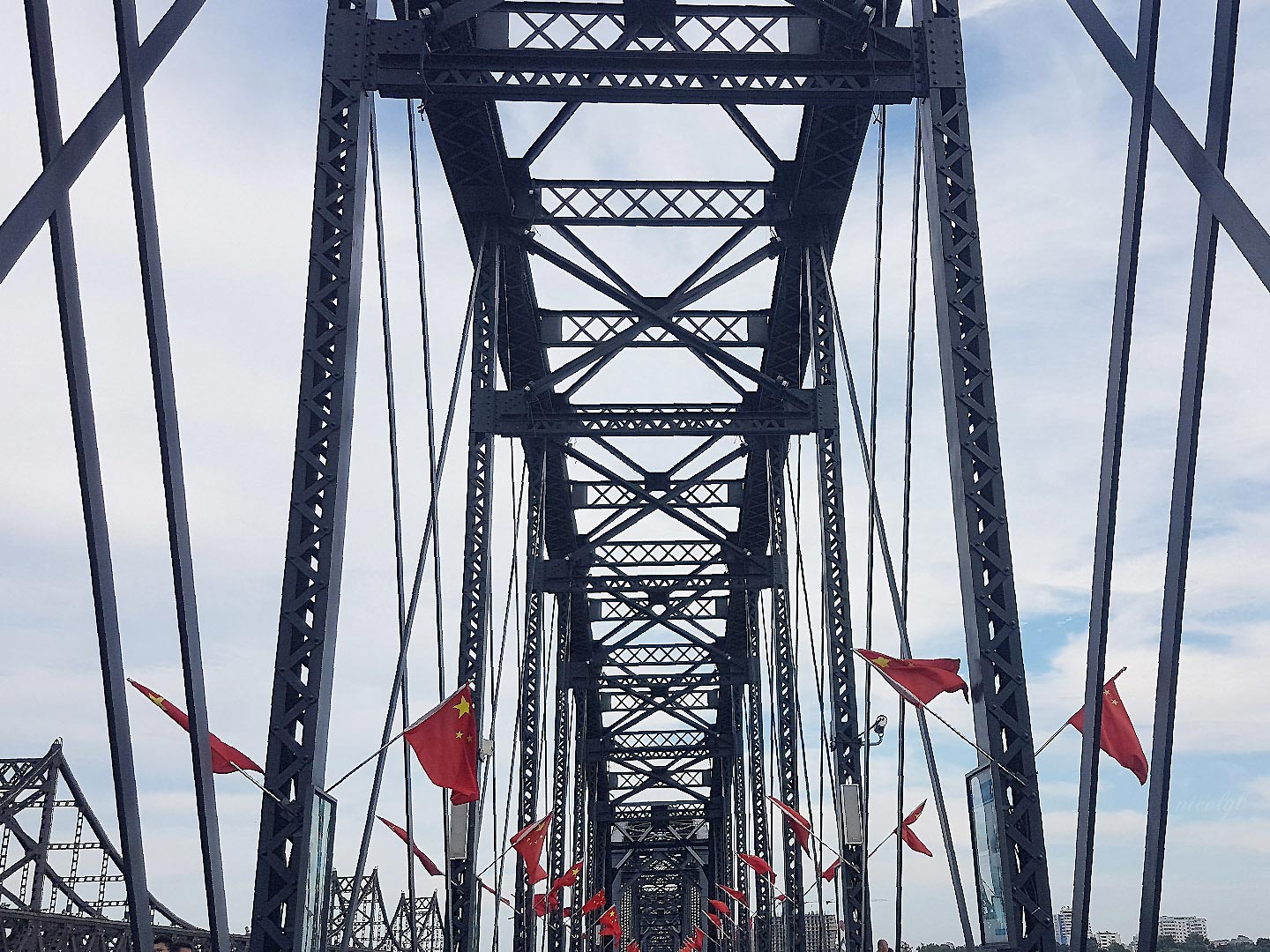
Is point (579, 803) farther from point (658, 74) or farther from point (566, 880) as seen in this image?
point (658, 74)

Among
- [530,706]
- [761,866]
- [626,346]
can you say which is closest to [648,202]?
[626,346]

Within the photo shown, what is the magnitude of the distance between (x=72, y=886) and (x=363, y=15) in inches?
1477

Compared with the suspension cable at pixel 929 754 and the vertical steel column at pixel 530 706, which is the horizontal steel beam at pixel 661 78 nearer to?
the suspension cable at pixel 929 754

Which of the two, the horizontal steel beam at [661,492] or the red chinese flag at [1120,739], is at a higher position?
the horizontal steel beam at [661,492]

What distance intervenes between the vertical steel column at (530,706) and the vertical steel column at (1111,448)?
15874 mm

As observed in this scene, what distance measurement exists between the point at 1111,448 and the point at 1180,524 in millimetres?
879

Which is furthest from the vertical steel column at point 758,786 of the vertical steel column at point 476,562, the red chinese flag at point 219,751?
the red chinese flag at point 219,751

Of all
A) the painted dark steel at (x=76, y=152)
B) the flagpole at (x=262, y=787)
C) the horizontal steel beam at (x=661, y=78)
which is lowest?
the flagpole at (x=262, y=787)

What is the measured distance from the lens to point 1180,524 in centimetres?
623

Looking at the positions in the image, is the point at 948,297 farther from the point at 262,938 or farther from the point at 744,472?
the point at 744,472

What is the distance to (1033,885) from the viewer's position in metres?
9.36

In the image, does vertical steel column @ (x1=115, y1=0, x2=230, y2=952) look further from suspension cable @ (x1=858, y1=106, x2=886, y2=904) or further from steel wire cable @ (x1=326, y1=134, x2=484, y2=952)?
suspension cable @ (x1=858, y1=106, x2=886, y2=904)

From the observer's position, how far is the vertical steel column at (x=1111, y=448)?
251 inches

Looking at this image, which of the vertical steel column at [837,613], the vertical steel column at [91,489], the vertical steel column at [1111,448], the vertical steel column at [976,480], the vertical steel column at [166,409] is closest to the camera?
the vertical steel column at [91,489]
